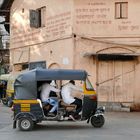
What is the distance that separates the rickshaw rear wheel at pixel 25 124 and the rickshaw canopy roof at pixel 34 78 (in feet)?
2.60

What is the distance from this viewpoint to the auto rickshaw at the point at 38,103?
53.8 feet

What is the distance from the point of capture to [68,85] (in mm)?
17078

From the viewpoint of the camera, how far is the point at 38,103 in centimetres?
1644

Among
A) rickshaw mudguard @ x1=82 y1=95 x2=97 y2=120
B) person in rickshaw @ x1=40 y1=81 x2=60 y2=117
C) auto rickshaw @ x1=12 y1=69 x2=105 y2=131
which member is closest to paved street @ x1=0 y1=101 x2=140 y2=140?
auto rickshaw @ x1=12 y1=69 x2=105 y2=131

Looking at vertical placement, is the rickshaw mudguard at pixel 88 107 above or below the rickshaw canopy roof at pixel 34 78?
below

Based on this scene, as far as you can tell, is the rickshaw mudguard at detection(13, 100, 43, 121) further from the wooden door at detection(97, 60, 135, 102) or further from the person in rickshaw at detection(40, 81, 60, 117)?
the wooden door at detection(97, 60, 135, 102)

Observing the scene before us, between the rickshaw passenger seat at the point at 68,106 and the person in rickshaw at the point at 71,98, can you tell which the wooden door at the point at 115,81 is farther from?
the rickshaw passenger seat at the point at 68,106

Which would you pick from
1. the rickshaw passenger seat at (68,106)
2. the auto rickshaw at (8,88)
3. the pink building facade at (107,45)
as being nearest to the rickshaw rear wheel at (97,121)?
the rickshaw passenger seat at (68,106)

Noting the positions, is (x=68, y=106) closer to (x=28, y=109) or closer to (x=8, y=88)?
(x=28, y=109)

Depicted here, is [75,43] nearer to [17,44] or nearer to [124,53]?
[124,53]

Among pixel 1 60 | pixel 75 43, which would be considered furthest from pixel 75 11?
pixel 1 60

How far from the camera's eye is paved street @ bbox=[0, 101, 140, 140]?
47.8ft

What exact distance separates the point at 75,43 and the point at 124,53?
2.63 metres

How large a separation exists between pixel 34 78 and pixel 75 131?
2298mm
